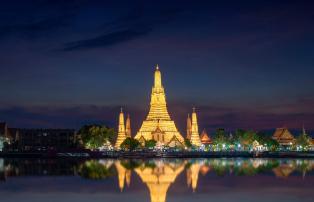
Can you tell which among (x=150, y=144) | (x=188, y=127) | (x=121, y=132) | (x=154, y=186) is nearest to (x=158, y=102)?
(x=121, y=132)

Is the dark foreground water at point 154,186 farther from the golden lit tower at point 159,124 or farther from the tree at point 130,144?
the golden lit tower at point 159,124

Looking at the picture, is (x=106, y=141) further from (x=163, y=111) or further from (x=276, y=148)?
(x=276, y=148)

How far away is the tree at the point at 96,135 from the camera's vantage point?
334 ft

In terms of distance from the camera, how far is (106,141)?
4156 inches

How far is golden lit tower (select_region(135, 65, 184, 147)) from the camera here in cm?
11431

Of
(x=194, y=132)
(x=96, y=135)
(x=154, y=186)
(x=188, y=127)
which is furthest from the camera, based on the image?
(x=188, y=127)

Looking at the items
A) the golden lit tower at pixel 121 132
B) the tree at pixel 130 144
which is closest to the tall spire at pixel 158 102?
the golden lit tower at pixel 121 132

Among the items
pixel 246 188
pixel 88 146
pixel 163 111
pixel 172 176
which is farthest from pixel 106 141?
pixel 246 188

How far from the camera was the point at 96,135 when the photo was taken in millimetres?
101625

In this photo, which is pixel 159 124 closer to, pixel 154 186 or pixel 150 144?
pixel 150 144

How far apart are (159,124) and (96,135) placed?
17.2 meters

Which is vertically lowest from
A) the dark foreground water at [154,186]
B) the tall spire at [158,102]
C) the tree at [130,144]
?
the dark foreground water at [154,186]

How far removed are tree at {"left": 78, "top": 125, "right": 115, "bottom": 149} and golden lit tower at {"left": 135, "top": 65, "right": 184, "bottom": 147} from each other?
11.8 metres

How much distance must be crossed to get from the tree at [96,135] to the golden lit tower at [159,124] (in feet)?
38.6
